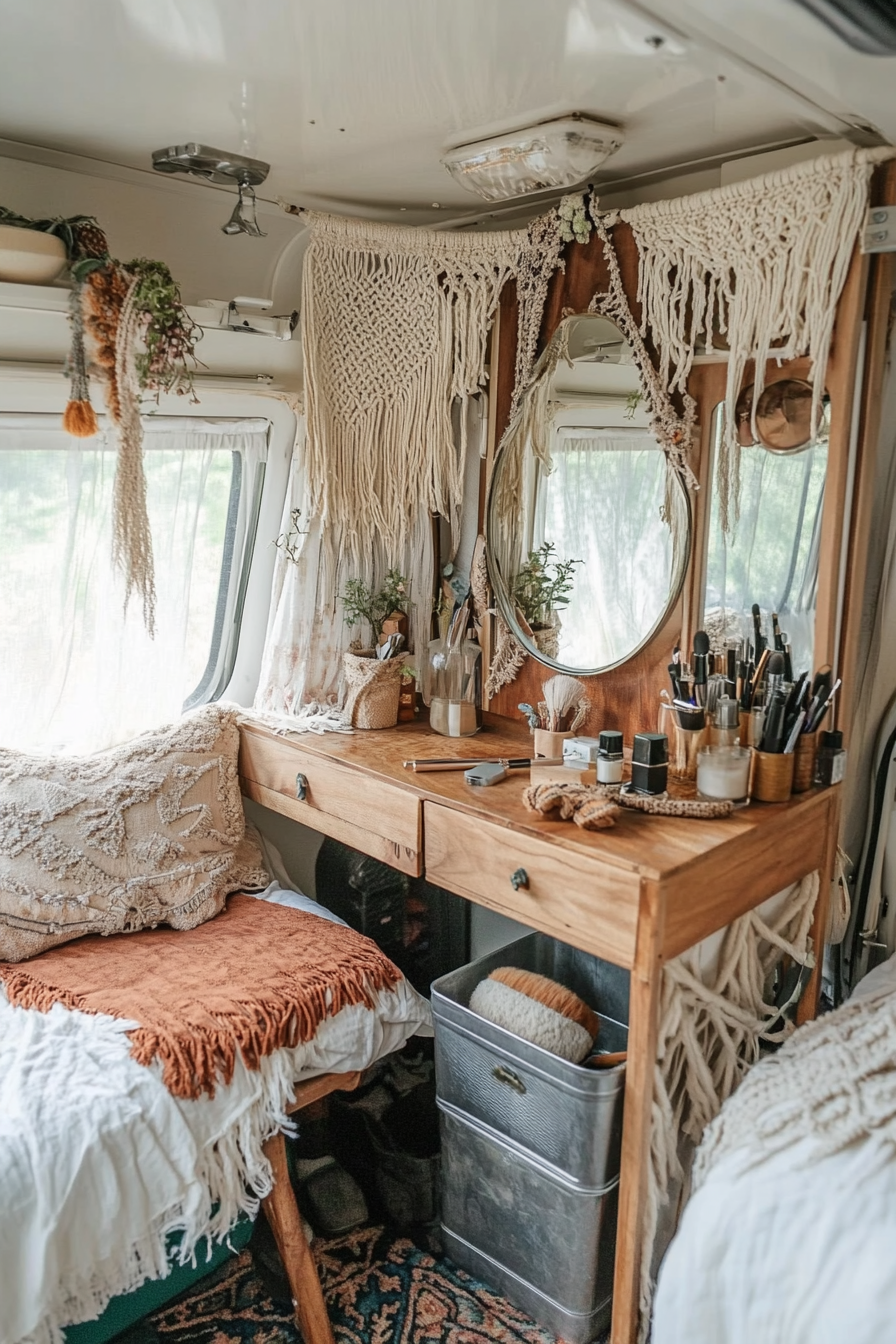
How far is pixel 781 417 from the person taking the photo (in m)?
1.82

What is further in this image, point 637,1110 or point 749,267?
point 749,267

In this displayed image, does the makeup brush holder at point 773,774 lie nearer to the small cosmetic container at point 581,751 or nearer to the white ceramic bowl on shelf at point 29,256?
the small cosmetic container at point 581,751

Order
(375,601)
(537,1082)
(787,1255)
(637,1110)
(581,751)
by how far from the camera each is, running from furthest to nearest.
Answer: (375,601), (581,751), (537,1082), (637,1110), (787,1255)

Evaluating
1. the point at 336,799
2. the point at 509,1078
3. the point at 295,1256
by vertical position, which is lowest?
the point at 295,1256

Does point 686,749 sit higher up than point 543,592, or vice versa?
point 543,592

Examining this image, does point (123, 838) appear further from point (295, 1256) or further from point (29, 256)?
point (29, 256)

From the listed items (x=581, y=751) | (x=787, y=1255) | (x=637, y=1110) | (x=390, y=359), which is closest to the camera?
(x=787, y=1255)

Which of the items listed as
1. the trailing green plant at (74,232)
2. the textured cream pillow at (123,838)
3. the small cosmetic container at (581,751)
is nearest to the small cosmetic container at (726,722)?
the small cosmetic container at (581,751)

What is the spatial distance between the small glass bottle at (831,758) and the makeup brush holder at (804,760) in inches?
0.5

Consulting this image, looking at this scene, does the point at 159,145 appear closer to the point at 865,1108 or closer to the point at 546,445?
the point at 546,445

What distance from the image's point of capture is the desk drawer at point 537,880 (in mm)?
1572


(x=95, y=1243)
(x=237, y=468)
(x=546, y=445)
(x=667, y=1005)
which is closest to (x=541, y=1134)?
(x=667, y=1005)

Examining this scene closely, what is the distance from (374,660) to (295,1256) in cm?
120

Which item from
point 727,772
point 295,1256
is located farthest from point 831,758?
point 295,1256
